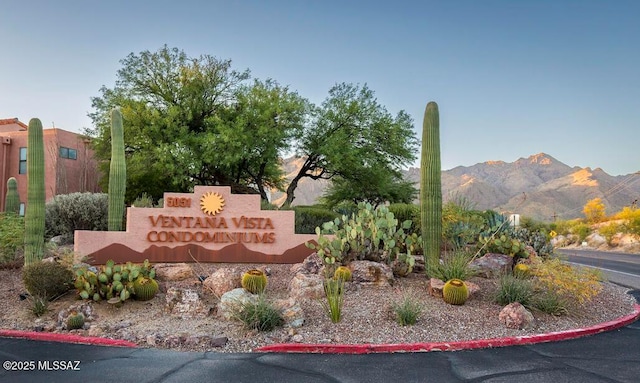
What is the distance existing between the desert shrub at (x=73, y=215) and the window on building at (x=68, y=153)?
1506cm

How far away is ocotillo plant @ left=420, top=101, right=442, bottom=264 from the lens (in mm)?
12109

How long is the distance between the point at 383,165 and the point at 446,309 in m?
18.5

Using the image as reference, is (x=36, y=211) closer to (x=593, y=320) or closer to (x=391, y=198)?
(x=593, y=320)

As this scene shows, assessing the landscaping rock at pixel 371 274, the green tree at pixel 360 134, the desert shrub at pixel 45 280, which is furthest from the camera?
the green tree at pixel 360 134

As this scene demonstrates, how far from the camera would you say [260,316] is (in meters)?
8.36

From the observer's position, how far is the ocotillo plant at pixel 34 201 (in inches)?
495

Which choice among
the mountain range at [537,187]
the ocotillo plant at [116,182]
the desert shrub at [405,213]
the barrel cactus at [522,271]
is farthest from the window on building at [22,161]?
the mountain range at [537,187]

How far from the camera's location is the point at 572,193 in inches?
3600

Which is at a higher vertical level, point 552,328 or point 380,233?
point 380,233

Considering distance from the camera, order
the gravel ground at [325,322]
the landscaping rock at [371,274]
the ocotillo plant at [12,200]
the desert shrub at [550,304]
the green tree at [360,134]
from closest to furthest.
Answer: the gravel ground at [325,322] → the desert shrub at [550,304] → the landscaping rock at [371,274] → the ocotillo plant at [12,200] → the green tree at [360,134]

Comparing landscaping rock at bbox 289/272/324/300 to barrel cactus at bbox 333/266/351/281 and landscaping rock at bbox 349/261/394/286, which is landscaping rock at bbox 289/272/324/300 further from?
landscaping rock at bbox 349/261/394/286

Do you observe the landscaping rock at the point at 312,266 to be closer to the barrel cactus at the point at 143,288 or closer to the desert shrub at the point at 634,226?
the barrel cactus at the point at 143,288

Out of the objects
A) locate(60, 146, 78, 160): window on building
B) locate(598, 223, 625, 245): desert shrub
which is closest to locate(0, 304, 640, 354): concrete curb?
locate(60, 146, 78, 160): window on building

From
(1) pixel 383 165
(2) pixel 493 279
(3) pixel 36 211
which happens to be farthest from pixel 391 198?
(3) pixel 36 211
